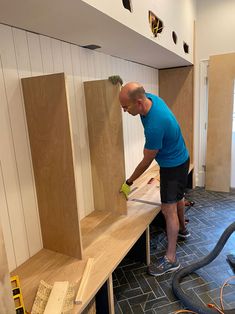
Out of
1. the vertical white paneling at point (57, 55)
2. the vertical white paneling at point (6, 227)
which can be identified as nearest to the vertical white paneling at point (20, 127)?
the vertical white paneling at point (6, 227)

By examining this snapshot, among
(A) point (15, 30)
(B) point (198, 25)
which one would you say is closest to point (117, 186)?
(A) point (15, 30)

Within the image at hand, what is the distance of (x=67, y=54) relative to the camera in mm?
1745

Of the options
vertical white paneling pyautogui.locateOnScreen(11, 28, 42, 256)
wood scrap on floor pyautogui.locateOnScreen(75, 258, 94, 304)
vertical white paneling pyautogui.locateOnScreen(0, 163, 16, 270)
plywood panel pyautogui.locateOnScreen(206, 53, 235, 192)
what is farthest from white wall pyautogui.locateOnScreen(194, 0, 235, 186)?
vertical white paneling pyautogui.locateOnScreen(0, 163, 16, 270)

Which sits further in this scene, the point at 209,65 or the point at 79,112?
the point at 209,65

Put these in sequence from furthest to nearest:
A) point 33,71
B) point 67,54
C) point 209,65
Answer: point 209,65 < point 67,54 < point 33,71

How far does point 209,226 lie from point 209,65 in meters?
2.16

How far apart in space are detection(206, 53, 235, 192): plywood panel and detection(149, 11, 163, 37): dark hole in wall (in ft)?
5.64

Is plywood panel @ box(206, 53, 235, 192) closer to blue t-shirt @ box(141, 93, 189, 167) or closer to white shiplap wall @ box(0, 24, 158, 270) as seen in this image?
blue t-shirt @ box(141, 93, 189, 167)

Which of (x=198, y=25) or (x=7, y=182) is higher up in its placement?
(x=198, y=25)

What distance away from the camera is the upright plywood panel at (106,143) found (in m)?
1.85

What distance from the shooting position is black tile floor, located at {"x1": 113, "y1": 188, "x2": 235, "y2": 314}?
5.60 ft

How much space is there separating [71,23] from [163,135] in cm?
92

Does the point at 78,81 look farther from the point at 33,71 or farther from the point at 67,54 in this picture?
the point at 33,71

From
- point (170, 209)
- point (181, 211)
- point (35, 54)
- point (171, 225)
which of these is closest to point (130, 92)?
point (35, 54)
